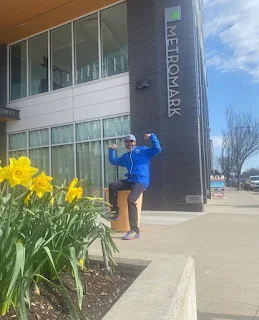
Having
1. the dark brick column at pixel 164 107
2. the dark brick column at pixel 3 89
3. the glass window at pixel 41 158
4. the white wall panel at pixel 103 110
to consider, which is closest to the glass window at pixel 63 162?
the glass window at pixel 41 158

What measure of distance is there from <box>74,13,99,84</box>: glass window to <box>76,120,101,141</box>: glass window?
156 centimetres

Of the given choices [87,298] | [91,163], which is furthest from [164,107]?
[87,298]

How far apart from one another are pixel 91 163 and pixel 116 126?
62.6 inches

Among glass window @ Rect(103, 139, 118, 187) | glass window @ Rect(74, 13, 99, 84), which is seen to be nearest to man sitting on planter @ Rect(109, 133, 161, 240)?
glass window @ Rect(103, 139, 118, 187)

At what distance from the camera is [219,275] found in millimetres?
3602

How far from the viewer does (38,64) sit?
13.3 meters

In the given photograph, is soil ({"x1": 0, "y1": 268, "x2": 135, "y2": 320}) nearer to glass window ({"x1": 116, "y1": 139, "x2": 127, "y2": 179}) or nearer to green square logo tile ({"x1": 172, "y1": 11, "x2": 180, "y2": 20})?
glass window ({"x1": 116, "y1": 139, "x2": 127, "y2": 179})

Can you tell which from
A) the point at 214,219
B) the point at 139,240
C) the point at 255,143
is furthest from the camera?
the point at 255,143

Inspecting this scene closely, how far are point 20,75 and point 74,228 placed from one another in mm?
12644

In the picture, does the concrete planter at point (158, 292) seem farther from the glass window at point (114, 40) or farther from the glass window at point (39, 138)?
the glass window at point (39, 138)

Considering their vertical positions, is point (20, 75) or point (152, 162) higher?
point (20, 75)

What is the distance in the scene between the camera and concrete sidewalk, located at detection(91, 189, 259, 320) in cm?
285

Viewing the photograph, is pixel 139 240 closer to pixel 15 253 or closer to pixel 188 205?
pixel 15 253

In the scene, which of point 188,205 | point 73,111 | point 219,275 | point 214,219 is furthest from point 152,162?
point 219,275
